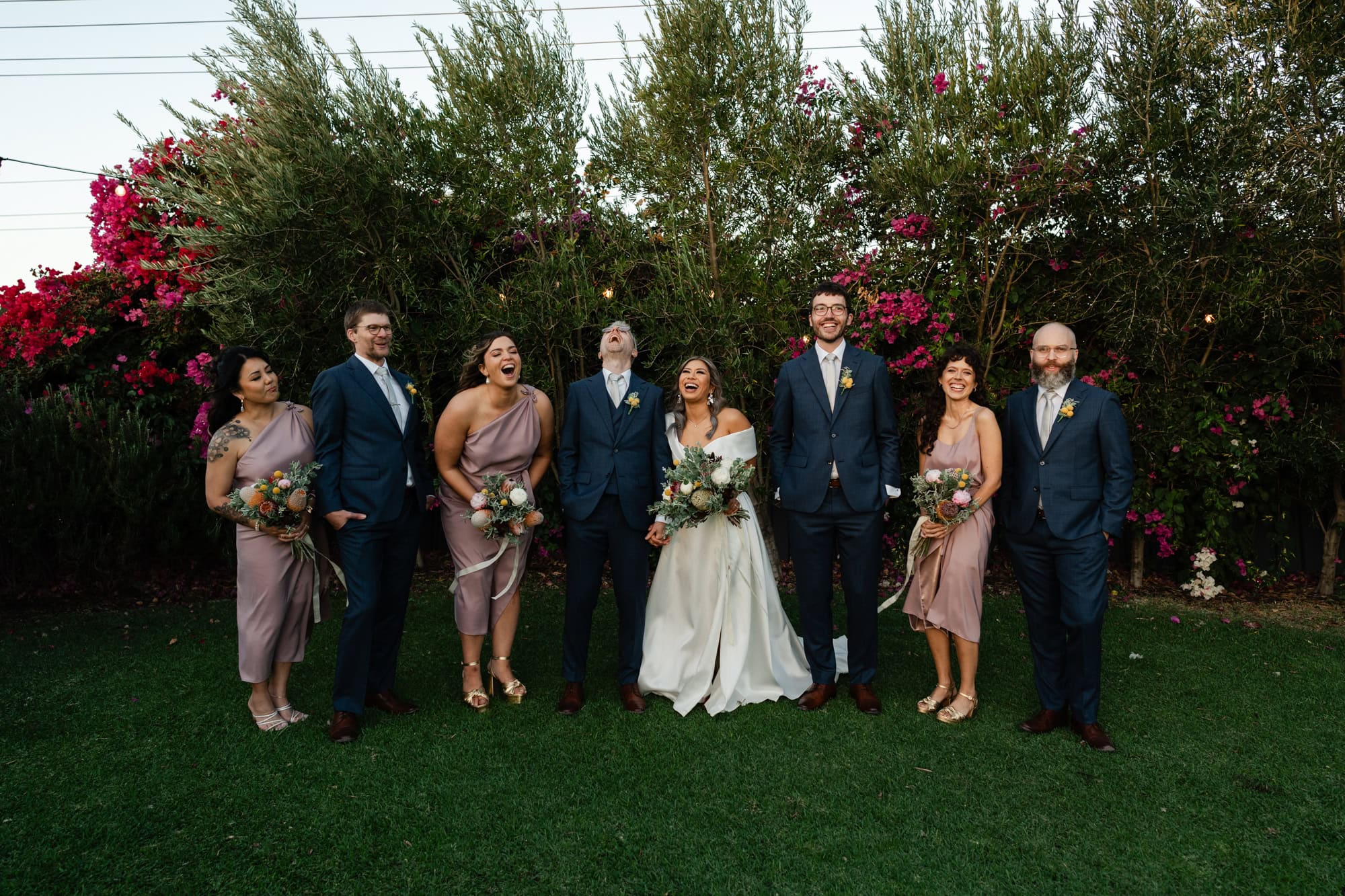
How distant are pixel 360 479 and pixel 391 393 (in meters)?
0.49

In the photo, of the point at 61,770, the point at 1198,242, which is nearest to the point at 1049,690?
the point at 1198,242

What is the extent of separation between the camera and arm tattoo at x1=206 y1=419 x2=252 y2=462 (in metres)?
3.94

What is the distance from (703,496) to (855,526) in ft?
2.77

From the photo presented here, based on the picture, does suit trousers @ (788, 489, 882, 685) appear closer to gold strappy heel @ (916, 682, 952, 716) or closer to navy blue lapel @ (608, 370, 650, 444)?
gold strappy heel @ (916, 682, 952, 716)

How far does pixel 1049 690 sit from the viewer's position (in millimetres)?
4016

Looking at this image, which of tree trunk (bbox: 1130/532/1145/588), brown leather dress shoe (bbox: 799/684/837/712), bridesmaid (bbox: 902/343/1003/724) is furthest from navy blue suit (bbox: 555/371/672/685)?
tree trunk (bbox: 1130/532/1145/588)

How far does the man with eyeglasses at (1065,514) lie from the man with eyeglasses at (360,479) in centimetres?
319

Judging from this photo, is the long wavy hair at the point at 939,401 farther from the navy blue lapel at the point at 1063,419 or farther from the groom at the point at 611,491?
the groom at the point at 611,491

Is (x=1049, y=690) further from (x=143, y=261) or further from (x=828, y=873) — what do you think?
(x=143, y=261)

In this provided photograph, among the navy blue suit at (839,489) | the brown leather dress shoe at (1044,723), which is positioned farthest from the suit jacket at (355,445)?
the brown leather dress shoe at (1044,723)

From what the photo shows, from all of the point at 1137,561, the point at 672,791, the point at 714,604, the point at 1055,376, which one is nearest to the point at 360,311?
the point at 714,604

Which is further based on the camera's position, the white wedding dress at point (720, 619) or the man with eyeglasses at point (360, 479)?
the white wedding dress at point (720, 619)

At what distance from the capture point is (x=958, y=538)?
4.11 metres

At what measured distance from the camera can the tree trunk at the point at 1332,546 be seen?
6.51 m
